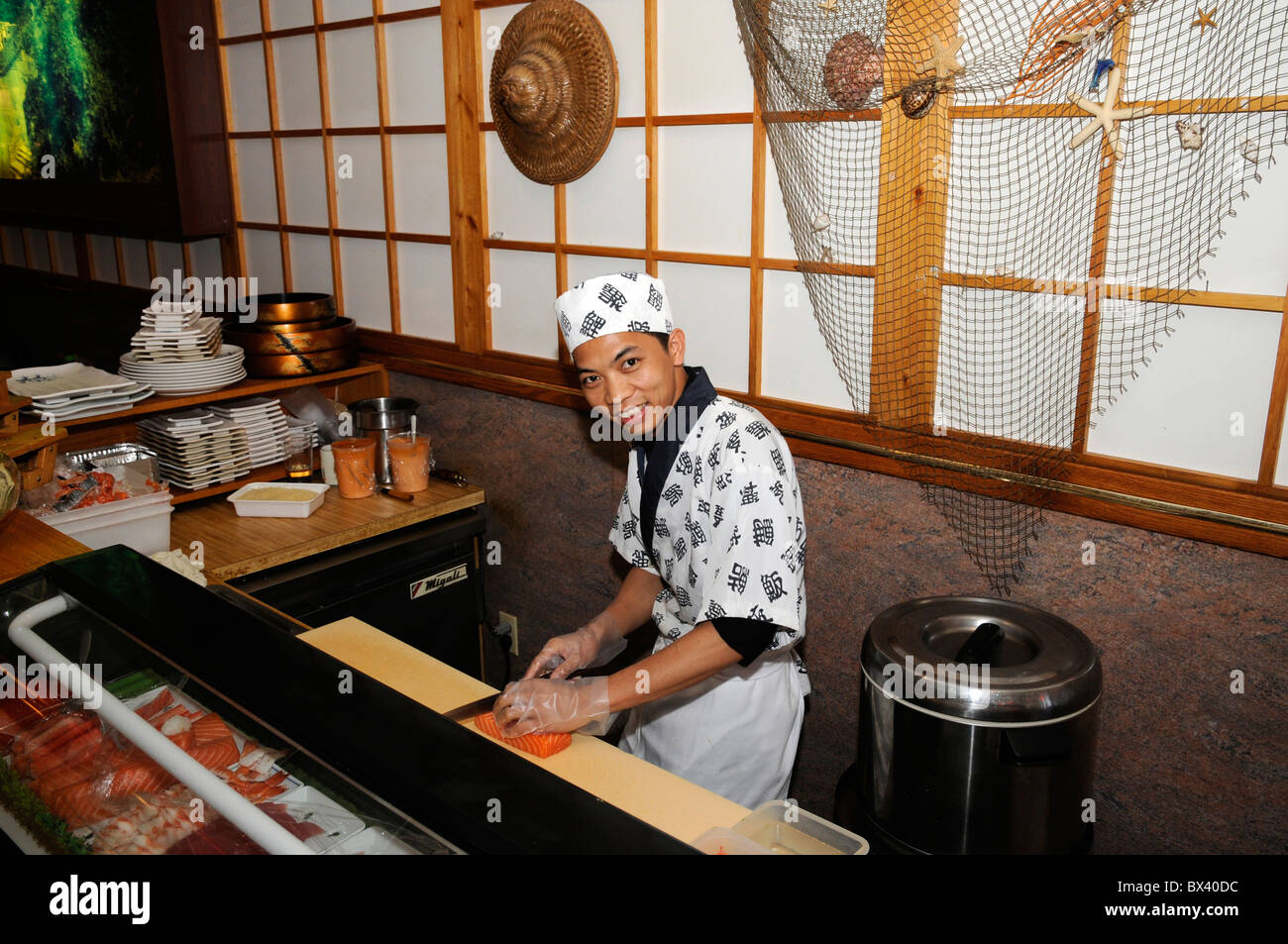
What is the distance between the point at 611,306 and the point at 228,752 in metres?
1.17

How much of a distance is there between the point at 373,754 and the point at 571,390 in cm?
229

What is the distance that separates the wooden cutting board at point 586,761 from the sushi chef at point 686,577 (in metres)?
0.10

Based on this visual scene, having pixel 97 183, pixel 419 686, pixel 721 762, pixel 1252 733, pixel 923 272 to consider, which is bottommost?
pixel 721 762

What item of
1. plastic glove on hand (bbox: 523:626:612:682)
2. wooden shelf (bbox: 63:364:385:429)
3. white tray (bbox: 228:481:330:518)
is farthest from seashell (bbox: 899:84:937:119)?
wooden shelf (bbox: 63:364:385:429)

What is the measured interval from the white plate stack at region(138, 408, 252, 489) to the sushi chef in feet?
5.96

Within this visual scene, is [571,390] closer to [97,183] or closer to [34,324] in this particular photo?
[97,183]

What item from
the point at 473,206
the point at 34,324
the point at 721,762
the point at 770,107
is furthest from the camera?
the point at 34,324

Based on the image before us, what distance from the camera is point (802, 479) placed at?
2.87 m

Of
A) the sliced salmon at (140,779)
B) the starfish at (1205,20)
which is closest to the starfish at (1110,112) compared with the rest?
the starfish at (1205,20)

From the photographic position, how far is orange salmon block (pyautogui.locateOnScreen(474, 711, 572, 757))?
1.87 meters

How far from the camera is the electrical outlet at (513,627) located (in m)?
3.95

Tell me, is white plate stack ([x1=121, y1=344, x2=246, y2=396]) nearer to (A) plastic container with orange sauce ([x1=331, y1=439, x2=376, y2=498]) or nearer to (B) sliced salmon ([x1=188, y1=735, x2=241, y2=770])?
(A) plastic container with orange sauce ([x1=331, y1=439, x2=376, y2=498])

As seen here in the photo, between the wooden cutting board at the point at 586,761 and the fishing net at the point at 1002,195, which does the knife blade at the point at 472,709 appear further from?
the fishing net at the point at 1002,195
